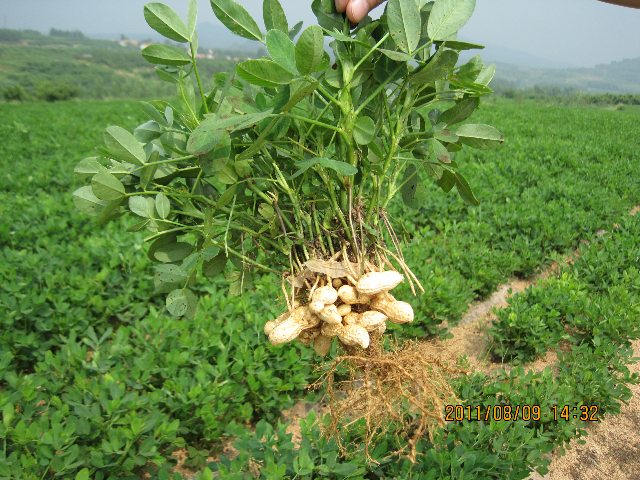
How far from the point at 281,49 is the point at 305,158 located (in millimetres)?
333

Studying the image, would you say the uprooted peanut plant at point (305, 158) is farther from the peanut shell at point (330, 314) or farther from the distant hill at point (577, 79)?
the distant hill at point (577, 79)

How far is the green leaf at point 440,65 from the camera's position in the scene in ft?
3.12

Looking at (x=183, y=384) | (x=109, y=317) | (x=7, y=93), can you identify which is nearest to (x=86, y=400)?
(x=183, y=384)

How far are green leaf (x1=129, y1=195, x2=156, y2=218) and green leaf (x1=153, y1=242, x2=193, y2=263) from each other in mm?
144

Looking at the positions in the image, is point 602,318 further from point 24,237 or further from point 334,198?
point 24,237

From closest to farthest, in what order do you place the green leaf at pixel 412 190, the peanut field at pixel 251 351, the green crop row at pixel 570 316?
the green leaf at pixel 412 190, the peanut field at pixel 251 351, the green crop row at pixel 570 316

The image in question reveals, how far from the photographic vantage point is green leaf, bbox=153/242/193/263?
3.78ft

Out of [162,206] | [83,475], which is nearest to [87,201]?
[162,206]

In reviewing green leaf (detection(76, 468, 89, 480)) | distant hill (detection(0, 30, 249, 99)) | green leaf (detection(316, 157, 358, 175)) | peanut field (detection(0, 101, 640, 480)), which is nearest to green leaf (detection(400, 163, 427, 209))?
peanut field (detection(0, 101, 640, 480))

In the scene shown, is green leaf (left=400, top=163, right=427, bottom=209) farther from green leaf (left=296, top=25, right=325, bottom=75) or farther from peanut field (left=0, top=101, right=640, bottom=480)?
green leaf (left=296, top=25, right=325, bottom=75)

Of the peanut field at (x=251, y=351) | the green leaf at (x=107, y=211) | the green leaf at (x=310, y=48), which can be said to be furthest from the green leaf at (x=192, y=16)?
the peanut field at (x=251, y=351)

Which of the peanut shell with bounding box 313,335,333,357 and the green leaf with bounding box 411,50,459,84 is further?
the peanut shell with bounding box 313,335,333,357

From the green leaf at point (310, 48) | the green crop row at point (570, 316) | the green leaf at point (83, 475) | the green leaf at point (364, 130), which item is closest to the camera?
the green leaf at point (310, 48)
